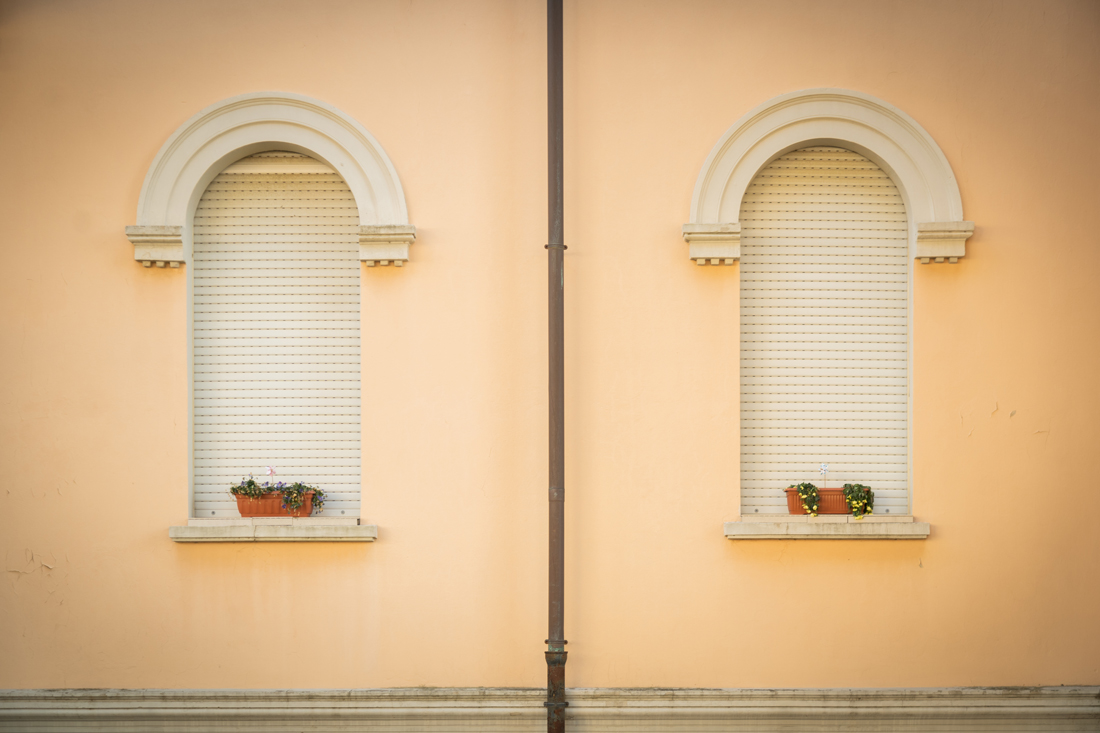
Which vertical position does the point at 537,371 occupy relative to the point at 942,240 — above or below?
below

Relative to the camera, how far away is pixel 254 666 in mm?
5395

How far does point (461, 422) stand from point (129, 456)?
2557mm

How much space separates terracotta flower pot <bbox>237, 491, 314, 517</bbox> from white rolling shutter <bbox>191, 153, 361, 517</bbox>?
214mm

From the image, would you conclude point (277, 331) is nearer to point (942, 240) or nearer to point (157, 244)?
point (157, 244)

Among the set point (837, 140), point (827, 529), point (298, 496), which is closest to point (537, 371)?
point (298, 496)

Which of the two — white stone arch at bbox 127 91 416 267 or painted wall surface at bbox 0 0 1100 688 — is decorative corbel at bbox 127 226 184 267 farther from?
painted wall surface at bbox 0 0 1100 688

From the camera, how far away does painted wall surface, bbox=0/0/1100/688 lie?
5.40 metres

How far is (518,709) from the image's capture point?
5.36 metres

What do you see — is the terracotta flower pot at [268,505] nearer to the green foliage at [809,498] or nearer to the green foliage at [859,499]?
the green foliage at [809,498]

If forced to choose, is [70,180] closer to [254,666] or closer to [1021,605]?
[254,666]

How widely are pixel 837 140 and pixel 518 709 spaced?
5.01m

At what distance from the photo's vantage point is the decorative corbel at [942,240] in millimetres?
5398

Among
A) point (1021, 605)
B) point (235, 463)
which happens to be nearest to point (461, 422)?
point (235, 463)

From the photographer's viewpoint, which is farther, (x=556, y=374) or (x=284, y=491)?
(x=284, y=491)
